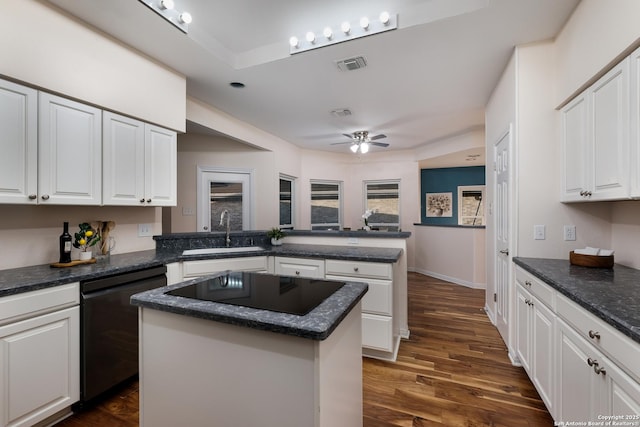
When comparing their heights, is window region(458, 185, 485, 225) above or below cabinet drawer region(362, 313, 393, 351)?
above

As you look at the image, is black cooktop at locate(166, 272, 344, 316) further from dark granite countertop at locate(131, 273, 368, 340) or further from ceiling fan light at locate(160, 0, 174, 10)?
ceiling fan light at locate(160, 0, 174, 10)

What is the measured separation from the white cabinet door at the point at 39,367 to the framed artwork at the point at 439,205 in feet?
22.1

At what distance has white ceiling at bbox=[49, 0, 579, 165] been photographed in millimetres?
1933

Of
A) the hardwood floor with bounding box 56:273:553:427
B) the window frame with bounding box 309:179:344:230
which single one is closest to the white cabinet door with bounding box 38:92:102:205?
the hardwood floor with bounding box 56:273:553:427

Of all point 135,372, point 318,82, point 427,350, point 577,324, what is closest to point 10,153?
point 135,372

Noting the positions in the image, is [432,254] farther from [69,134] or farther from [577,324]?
[69,134]

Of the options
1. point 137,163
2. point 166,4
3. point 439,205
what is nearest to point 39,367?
point 137,163

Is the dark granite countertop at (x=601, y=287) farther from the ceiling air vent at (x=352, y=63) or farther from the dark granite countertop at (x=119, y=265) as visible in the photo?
the ceiling air vent at (x=352, y=63)

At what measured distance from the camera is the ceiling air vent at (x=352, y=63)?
2.45 m

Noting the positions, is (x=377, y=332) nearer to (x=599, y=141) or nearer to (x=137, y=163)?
(x=599, y=141)

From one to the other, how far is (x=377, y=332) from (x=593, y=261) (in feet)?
5.21

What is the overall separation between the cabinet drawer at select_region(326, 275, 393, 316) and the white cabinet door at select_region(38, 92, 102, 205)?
228 cm

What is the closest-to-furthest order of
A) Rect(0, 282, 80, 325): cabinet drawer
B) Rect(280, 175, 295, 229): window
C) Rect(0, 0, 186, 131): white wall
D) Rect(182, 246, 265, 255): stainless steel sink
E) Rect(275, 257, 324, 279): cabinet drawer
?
Rect(0, 282, 80, 325): cabinet drawer → Rect(0, 0, 186, 131): white wall → Rect(275, 257, 324, 279): cabinet drawer → Rect(182, 246, 265, 255): stainless steel sink → Rect(280, 175, 295, 229): window

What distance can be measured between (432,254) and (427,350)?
128 inches
